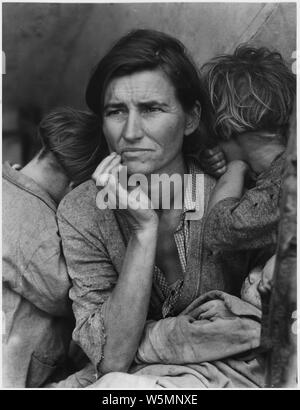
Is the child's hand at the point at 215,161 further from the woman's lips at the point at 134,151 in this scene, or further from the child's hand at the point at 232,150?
the woman's lips at the point at 134,151

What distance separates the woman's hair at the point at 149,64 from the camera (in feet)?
10.5

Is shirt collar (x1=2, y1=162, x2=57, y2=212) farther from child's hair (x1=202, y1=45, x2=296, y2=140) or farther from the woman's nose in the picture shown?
child's hair (x1=202, y1=45, x2=296, y2=140)

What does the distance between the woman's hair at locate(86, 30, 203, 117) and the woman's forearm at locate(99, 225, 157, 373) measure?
1.89 ft

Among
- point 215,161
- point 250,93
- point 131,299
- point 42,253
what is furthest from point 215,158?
point 42,253

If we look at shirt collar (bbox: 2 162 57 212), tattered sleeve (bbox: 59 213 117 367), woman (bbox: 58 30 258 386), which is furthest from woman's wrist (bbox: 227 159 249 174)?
shirt collar (bbox: 2 162 57 212)

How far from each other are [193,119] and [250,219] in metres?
0.53

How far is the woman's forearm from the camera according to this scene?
10.1ft

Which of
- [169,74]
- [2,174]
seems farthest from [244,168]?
[2,174]

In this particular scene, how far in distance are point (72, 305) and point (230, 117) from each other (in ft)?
3.18

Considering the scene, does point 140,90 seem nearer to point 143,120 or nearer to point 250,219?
point 143,120

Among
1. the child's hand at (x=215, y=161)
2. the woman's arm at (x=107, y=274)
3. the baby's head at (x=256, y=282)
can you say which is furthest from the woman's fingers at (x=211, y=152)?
the baby's head at (x=256, y=282)

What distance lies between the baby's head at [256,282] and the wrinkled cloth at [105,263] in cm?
8

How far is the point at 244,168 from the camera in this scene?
329cm
